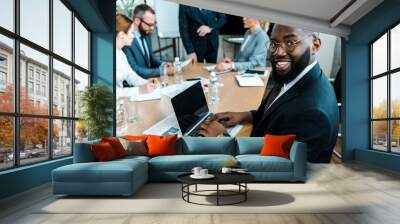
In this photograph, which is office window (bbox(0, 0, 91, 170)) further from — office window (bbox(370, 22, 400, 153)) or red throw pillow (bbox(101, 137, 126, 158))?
office window (bbox(370, 22, 400, 153))

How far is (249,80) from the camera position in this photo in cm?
957

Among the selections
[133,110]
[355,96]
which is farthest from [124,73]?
[355,96]

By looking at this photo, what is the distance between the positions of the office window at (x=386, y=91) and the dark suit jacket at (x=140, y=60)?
518 cm

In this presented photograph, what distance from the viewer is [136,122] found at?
376 inches

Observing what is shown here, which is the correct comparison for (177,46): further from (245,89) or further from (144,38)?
(245,89)

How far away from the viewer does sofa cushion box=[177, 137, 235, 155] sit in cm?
708

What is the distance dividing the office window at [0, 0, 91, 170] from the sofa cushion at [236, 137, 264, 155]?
3298mm

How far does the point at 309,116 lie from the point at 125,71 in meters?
4.55

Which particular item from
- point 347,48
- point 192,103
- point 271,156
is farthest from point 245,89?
point 271,156

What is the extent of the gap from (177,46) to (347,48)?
13.6 feet

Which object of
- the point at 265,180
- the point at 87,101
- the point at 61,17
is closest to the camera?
the point at 265,180

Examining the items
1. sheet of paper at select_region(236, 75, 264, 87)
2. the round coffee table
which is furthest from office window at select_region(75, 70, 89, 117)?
the round coffee table

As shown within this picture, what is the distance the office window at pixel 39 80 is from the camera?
5.25 m

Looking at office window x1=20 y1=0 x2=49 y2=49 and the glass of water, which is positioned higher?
office window x1=20 y1=0 x2=49 y2=49
